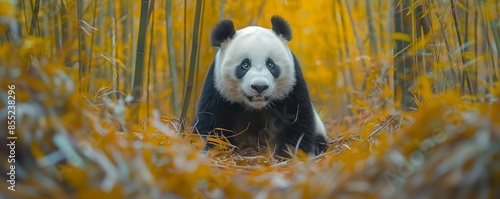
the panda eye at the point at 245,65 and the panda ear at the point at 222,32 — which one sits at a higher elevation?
the panda ear at the point at 222,32

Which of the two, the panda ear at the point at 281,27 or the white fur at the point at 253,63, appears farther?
the panda ear at the point at 281,27

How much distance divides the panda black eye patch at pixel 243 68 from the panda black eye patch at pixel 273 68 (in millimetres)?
111

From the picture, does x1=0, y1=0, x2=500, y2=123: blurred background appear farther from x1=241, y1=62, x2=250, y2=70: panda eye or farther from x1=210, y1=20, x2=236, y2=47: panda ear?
x1=241, y1=62, x2=250, y2=70: panda eye

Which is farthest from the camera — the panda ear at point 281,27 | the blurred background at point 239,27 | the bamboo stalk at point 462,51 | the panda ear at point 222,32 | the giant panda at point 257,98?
the panda ear at point 281,27

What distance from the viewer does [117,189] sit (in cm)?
159

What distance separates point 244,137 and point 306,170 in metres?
1.65

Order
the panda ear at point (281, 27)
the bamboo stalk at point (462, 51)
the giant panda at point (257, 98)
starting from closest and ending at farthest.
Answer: the bamboo stalk at point (462, 51), the giant panda at point (257, 98), the panda ear at point (281, 27)

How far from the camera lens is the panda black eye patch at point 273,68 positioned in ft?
11.7

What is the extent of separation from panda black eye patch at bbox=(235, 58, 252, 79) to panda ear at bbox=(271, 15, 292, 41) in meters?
0.39

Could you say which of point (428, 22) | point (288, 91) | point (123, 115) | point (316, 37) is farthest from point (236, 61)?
point (316, 37)

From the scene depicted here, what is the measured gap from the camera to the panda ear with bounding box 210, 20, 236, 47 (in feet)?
12.1

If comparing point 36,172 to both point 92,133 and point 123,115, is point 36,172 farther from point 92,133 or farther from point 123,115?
point 123,115

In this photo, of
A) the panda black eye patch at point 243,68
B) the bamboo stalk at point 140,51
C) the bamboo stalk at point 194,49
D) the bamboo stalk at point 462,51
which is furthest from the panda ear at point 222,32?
the bamboo stalk at point 462,51

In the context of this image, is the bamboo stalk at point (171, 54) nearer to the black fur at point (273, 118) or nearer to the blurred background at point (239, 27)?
the blurred background at point (239, 27)
